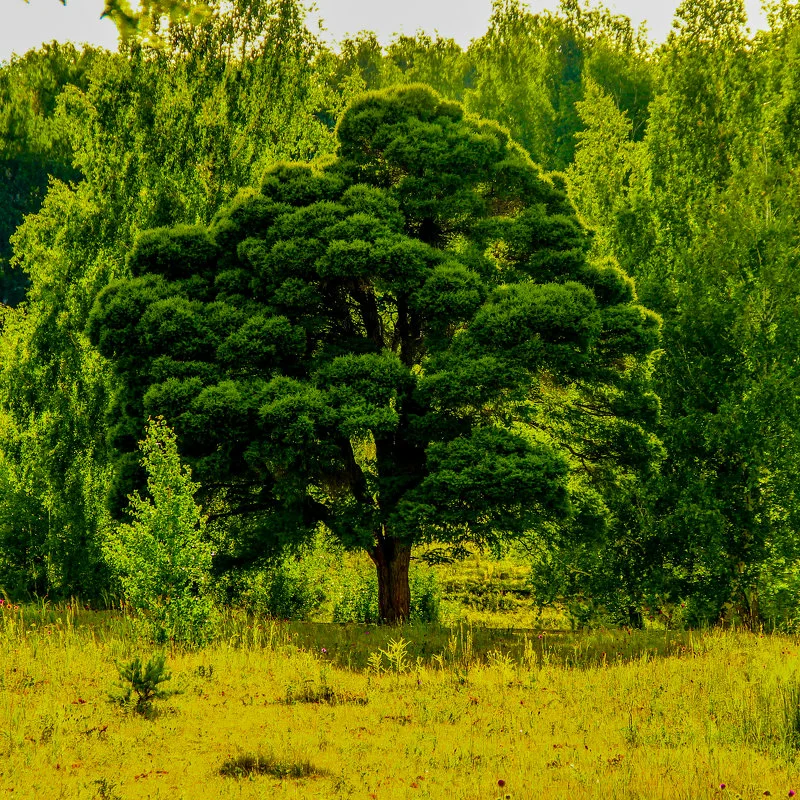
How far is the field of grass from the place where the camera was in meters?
7.21

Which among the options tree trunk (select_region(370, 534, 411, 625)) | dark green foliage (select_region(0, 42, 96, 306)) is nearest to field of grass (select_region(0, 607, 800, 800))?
tree trunk (select_region(370, 534, 411, 625))

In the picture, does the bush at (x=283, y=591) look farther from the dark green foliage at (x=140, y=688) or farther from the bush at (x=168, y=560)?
the dark green foliage at (x=140, y=688)

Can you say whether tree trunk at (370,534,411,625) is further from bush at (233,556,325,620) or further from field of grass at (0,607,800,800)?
bush at (233,556,325,620)

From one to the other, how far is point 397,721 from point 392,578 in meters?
7.27

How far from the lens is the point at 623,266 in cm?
2000

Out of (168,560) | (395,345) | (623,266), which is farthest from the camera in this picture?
(623,266)

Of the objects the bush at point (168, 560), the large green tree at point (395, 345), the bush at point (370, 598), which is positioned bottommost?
the bush at point (370, 598)

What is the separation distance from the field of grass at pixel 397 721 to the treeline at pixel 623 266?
3.67 m

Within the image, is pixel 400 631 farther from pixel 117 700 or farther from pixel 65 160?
pixel 65 160

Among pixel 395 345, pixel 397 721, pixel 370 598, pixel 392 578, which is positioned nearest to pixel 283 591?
pixel 370 598

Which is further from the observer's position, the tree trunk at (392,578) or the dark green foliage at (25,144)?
the dark green foliage at (25,144)

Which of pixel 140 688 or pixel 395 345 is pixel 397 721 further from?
pixel 395 345

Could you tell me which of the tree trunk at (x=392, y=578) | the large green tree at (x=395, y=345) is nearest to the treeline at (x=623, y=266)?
the large green tree at (x=395, y=345)

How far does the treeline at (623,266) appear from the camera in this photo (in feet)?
54.2
